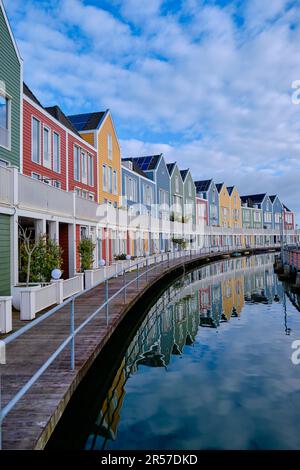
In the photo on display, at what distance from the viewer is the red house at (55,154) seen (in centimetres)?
1797

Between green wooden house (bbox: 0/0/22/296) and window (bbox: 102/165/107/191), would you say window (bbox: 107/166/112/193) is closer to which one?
window (bbox: 102/165/107/191)

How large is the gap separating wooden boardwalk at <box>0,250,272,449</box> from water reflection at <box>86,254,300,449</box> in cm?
98

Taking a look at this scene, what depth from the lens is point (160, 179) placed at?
45.4 m

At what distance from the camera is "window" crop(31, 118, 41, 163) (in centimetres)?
1857

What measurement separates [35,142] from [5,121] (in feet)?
11.5

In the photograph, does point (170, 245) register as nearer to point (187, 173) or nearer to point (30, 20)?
point (187, 173)

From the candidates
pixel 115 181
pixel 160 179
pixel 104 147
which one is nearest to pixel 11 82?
pixel 104 147

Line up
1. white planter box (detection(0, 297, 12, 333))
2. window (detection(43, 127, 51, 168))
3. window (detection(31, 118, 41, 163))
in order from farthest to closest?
window (detection(43, 127, 51, 168))
window (detection(31, 118, 41, 163))
white planter box (detection(0, 297, 12, 333))

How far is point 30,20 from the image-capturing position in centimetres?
1121

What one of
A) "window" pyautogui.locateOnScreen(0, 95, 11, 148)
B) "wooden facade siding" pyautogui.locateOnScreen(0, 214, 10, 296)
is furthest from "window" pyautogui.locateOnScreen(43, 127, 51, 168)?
"wooden facade siding" pyautogui.locateOnScreen(0, 214, 10, 296)

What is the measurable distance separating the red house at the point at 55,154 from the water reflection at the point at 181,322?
21.5 ft

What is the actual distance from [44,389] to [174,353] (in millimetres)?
5796

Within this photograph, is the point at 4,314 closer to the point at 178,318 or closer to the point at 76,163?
the point at 178,318
